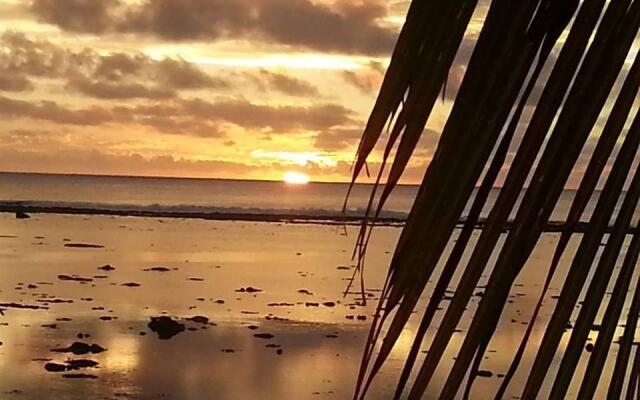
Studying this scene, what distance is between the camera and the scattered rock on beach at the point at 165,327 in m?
16.9

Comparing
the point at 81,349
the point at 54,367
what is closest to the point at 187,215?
the point at 81,349

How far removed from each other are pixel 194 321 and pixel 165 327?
3.68 feet

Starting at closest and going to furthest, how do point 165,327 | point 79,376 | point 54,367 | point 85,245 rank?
point 79,376 < point 54,367 < point 165,327 < point 85,245

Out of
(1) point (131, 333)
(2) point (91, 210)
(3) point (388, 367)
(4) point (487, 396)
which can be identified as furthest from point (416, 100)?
(2) point (91, 210)

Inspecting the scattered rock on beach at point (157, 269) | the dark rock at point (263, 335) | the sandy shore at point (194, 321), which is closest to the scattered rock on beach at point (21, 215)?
the sandy shore at point (194, 321)

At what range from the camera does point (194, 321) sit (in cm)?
1828

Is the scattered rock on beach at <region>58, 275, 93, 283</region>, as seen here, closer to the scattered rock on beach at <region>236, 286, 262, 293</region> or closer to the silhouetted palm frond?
the scattered rock on beach at <region>236, 286, 262, 293</region>

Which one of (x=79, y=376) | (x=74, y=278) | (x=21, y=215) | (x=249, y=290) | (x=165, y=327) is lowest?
(x=79, y=376)

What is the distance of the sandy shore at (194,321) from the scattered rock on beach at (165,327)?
132 mm

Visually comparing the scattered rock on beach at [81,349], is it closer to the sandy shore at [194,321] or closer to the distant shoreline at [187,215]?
the sandy shore at [194,321]

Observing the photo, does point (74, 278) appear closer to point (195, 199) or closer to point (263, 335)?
point (263, 335)

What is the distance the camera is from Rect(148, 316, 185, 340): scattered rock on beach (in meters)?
16.9

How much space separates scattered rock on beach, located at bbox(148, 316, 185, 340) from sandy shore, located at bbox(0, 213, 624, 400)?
132 millimetres

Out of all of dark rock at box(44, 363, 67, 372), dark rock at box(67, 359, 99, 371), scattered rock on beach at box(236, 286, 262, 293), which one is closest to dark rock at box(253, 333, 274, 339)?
dark rock at box(67, 359, 99, 371)
